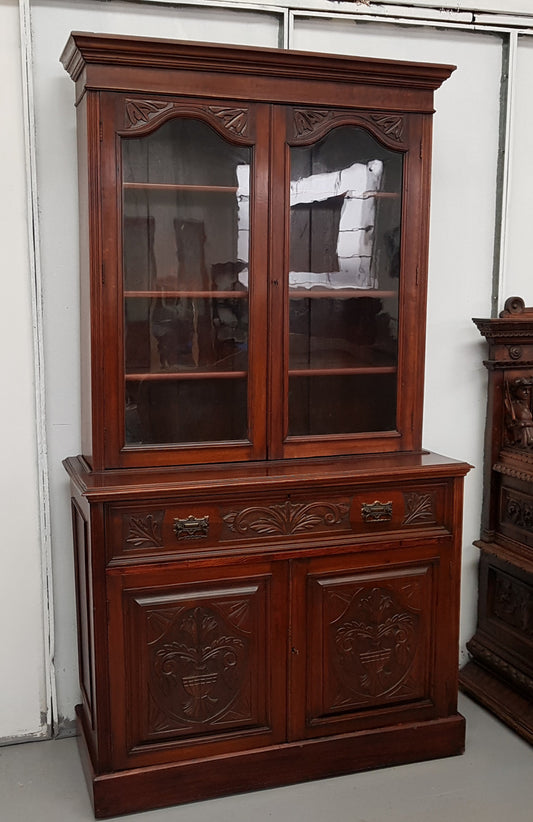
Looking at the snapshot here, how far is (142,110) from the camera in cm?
240

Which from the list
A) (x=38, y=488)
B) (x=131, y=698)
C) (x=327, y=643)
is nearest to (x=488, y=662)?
(x=327, y=643)

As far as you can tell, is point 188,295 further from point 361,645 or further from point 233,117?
point 361,645

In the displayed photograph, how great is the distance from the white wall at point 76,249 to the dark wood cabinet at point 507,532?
0.29 ft

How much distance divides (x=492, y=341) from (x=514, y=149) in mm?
746

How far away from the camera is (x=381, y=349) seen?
2740 mm

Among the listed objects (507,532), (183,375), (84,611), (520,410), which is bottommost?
(84,611)

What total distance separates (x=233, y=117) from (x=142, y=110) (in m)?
0.27

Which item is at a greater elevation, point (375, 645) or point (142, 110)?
point (142, 110)

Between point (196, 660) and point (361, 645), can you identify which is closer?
point (196, 660)

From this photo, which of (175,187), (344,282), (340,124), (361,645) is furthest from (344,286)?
(361,645)

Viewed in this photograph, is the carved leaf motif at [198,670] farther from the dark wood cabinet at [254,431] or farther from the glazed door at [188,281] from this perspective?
the glazed door at [188,281]

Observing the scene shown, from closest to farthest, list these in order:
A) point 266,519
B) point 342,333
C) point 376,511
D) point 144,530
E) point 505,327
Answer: point 144,530 → point 266,519 → point 376,511 → point 342,333 → point 505,327

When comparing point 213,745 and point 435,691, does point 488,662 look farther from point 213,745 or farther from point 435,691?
point 213,745

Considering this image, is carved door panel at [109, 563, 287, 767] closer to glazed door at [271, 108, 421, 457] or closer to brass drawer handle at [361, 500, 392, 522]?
brass drawer handle at [361, 500, 392, 522]
